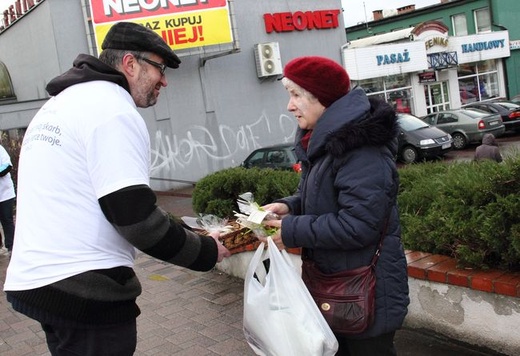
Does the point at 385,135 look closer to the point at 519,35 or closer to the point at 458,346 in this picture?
the point at 458,346

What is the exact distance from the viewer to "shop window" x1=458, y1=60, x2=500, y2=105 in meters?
28.8

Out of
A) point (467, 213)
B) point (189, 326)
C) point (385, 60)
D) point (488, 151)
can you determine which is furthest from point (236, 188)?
point (385, 60)

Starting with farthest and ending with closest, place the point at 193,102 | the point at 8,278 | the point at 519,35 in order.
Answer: the point at 519,35
the point at 193,102
the point at 8,278

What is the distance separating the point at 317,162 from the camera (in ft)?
8.14

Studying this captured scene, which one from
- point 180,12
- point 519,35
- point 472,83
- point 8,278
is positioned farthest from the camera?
point 519,35

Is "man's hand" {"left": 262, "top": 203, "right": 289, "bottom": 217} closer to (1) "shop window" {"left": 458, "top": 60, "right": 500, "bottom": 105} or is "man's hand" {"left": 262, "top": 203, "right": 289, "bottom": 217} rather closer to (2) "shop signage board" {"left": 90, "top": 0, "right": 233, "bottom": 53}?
(2) "shop signage board" {"left": 90, "top": 0, "right": 233, "bottom": 53}

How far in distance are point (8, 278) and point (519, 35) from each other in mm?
34435

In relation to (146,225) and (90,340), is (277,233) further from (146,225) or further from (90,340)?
(90,340)

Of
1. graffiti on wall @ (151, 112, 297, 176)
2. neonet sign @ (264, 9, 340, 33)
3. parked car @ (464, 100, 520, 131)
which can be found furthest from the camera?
parked car @ (464, 100, 520, 131)

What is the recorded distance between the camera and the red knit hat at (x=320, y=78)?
7.99 ft

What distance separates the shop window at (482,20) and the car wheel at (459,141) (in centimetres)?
1494

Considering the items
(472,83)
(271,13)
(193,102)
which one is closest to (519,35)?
(472,83)

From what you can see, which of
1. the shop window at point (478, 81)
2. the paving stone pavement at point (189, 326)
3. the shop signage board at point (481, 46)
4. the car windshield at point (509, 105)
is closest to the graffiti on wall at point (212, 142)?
the car windshield at point (509, 105)

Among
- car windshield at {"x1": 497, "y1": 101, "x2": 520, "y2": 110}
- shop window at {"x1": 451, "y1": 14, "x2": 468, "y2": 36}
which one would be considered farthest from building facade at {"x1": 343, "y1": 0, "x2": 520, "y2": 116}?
car windshield at {"x1": 497, "y1": 101, "x2": 520, "y2": 110}
